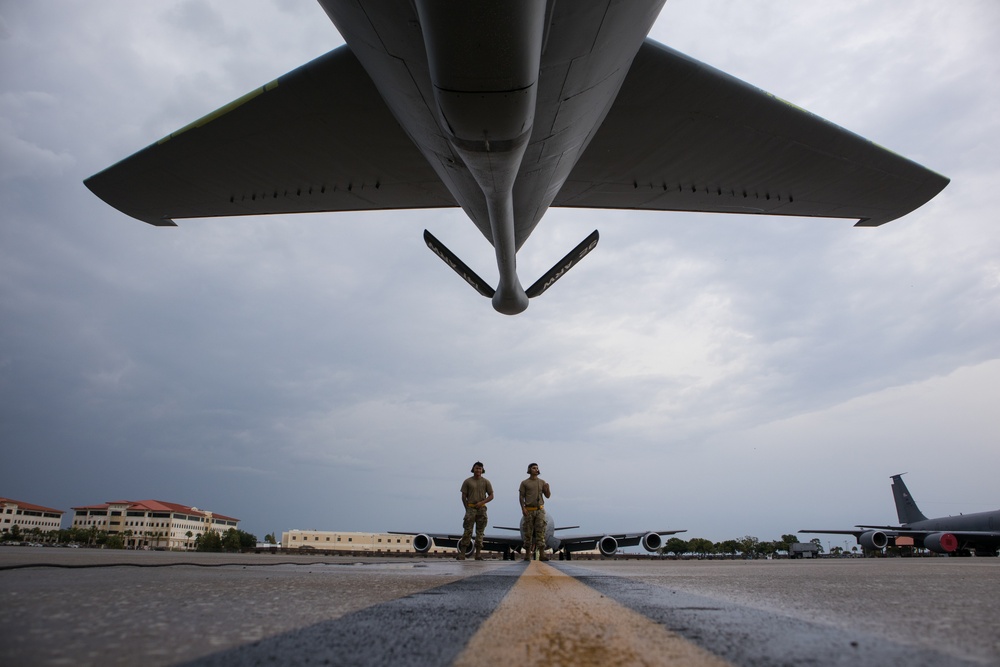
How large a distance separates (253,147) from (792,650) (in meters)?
6.44

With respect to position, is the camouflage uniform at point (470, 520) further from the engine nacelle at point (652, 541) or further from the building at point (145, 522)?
the building at point (145, 522)

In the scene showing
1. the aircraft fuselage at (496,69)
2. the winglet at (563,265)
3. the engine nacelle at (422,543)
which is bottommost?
the engine nacelle at (422,543)

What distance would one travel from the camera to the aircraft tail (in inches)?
1123

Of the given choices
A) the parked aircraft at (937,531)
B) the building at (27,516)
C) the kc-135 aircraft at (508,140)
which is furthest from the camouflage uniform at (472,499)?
the building at (27,516)

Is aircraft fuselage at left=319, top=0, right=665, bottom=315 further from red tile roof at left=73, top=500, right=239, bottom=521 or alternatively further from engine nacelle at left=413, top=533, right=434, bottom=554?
Answer: red tile roof at left=73, top=500, right=239, bottom=521

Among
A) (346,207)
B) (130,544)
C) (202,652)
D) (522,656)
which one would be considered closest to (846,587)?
(522,656)

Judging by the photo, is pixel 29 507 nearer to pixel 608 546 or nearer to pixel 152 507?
pixel 152 507

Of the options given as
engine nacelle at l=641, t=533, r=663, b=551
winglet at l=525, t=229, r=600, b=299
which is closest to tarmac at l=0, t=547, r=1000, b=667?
winglet at l=525, t=229, r=600, b=299

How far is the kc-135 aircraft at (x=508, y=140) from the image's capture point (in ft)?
8.81

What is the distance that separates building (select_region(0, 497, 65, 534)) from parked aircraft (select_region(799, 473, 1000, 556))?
74781 millimetres

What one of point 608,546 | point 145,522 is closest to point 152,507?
point 145,522

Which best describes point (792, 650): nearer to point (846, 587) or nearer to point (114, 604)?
point (114, 604)

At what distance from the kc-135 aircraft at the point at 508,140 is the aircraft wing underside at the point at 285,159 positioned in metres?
0.02

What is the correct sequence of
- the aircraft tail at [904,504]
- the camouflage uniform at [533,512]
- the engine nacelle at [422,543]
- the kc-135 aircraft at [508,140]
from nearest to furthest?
the kc-135 aircraft at [508,140] → the camouflage uniform at [533,512] → the engine nacelle at [422,543] → the aircraft tail at [904,504]
